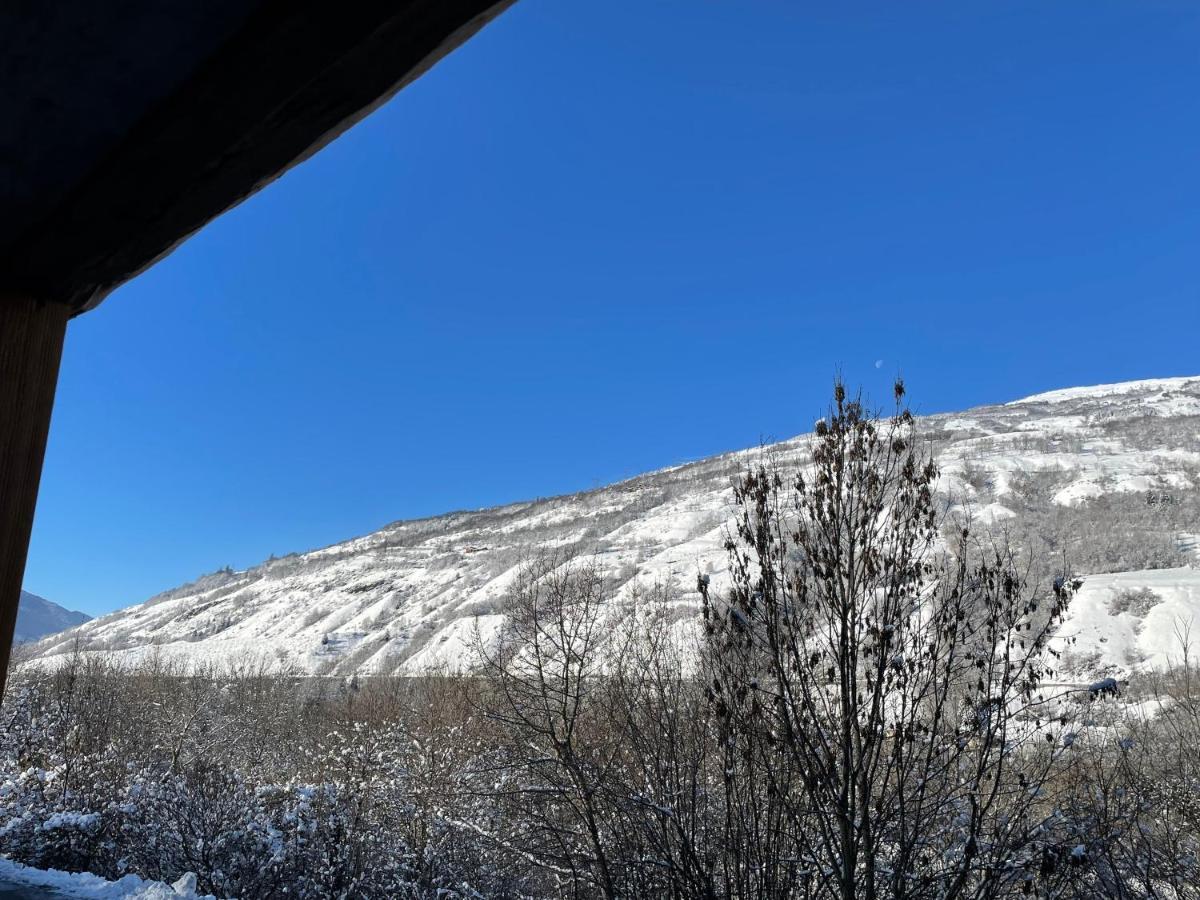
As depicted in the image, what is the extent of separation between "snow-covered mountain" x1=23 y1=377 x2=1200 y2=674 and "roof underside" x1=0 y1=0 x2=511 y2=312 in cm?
1634

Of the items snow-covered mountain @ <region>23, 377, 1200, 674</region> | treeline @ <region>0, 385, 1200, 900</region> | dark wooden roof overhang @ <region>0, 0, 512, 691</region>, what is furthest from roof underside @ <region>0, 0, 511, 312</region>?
snow-covered mountain @ <region>23, 377, 1200, 674</region>

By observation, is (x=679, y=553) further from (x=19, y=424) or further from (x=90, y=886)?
(x=19, y=424)

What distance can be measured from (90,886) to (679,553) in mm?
30359

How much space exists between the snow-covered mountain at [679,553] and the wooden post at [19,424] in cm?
1629

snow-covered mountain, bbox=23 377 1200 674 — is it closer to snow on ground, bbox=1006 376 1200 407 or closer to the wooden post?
snow on ground, bbox=1006 376 1200 407

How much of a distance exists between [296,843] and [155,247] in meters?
11.8

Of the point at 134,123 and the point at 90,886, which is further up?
the point at 134,123

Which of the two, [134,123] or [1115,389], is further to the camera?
[1115,389]

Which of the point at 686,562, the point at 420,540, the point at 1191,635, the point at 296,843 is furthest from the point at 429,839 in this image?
the point at 420,540

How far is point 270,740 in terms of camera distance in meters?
21.2

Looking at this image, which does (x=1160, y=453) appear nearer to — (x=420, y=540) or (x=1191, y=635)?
(x=1191, y=635)

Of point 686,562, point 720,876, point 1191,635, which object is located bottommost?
point 720,876

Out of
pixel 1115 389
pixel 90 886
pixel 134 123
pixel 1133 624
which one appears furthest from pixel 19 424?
pixel 1115 389

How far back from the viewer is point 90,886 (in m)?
9.13
